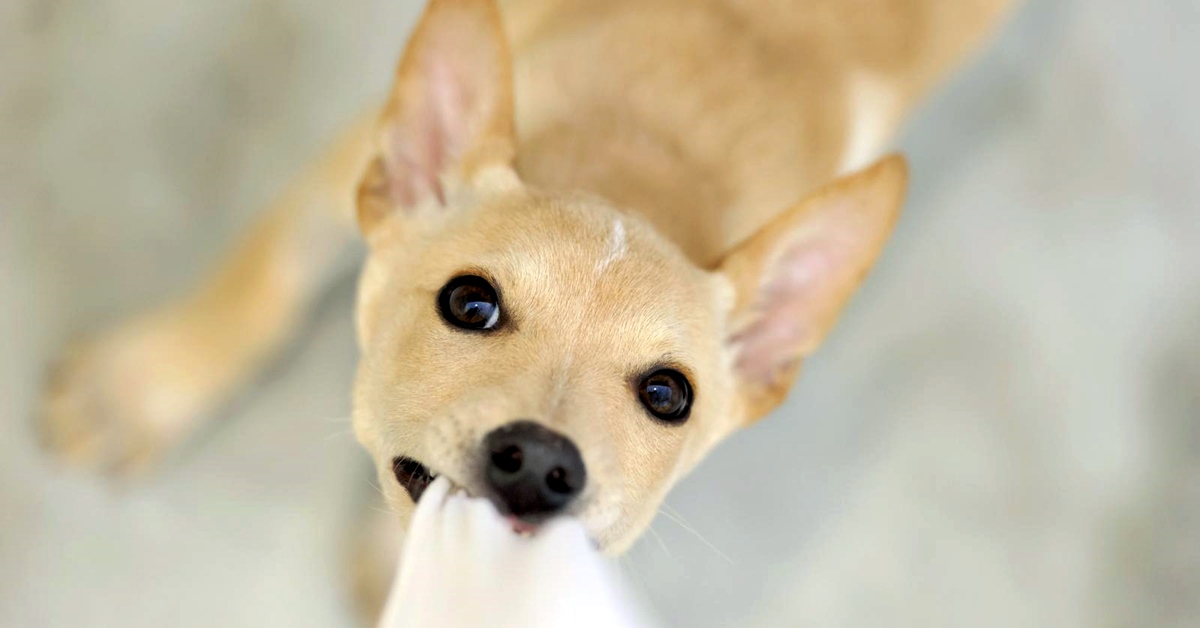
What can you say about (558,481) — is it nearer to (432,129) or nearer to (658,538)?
(658,538)

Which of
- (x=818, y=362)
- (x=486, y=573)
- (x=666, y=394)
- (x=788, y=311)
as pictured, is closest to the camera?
(x=486, y=573)

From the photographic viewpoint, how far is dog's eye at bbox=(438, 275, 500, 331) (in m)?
1.55

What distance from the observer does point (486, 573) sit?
1.32 m

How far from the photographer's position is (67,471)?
95.7 inches

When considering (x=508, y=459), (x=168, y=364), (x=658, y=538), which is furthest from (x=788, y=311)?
(x=168, y=364)

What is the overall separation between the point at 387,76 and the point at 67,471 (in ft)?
4.29

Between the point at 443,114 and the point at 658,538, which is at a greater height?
the point at 443,114


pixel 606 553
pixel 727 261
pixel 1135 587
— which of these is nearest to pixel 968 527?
pixel 1135 587

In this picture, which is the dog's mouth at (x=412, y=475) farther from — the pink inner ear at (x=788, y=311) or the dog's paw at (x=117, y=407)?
the dog's paw at (x=117, y=407)

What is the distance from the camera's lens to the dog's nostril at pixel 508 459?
1.35 meters

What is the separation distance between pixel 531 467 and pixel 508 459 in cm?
3

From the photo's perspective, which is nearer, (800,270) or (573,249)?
(573,249)

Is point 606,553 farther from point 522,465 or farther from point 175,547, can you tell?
point 175,547

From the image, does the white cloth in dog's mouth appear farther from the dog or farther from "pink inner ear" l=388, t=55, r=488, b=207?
"pink inner ear" l=388, t=55, r=488, b=207
